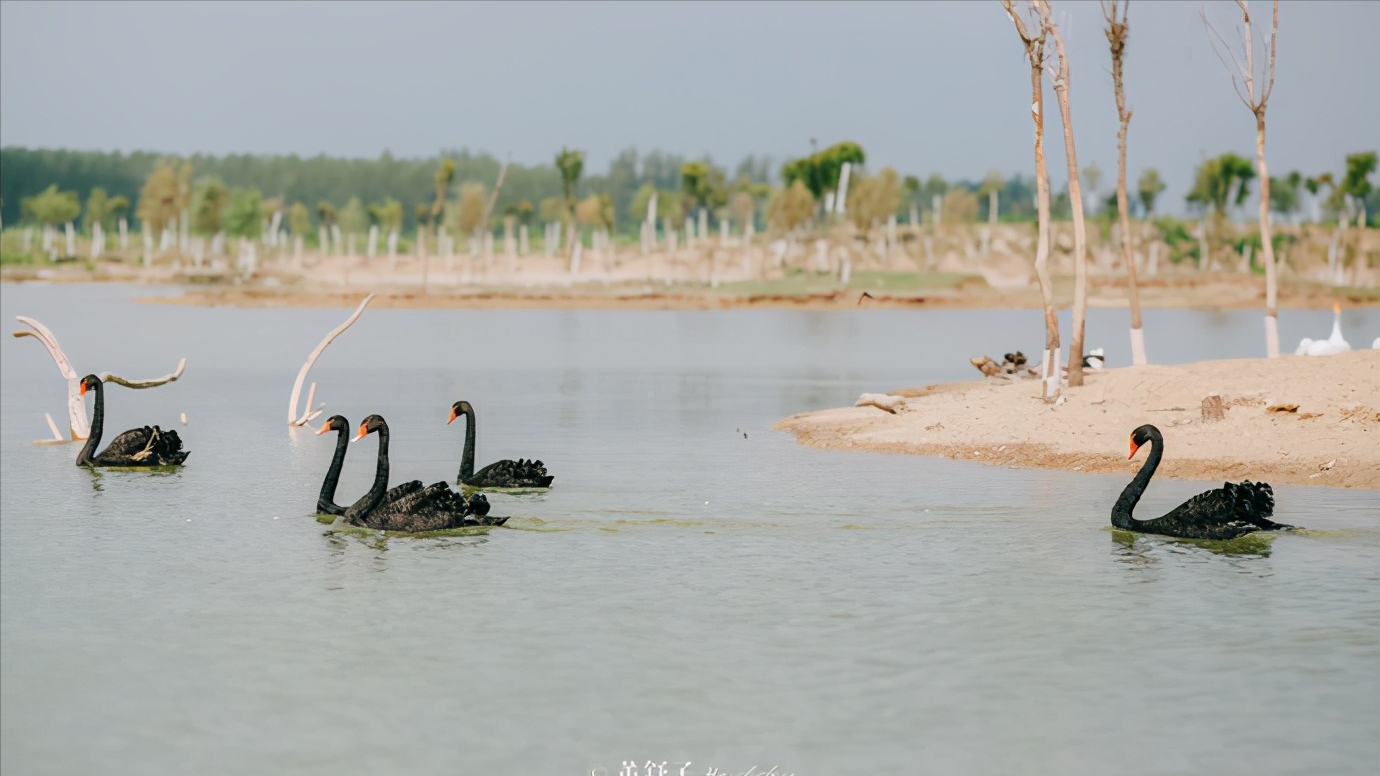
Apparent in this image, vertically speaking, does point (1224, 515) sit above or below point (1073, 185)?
below

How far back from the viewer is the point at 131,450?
22953 mm

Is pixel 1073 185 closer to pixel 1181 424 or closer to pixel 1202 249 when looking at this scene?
pixel 1181 424

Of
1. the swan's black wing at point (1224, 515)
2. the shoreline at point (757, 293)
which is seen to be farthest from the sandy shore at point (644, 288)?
the swan's black wing at point (1224, 515)

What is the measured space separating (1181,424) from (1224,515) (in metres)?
8.57

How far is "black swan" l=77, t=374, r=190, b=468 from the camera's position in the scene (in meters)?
22.9

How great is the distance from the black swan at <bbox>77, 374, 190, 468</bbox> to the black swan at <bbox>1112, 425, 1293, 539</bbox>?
13614 mm

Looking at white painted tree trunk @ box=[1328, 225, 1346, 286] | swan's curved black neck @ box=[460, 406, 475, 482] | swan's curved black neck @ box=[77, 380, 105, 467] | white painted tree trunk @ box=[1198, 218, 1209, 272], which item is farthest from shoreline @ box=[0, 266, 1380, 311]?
swan's curved black neck @ box=[460, 406, 475, 482]

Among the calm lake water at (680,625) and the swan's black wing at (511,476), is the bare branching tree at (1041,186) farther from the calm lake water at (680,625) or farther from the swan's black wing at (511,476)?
the swan's black wing at (511,476)

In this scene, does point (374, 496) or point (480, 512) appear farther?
point (374, 496)

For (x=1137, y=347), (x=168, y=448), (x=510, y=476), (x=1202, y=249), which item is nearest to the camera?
(x=510, y=476)

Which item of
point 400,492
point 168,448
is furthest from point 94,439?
point 400,492

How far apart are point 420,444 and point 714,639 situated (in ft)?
52.2

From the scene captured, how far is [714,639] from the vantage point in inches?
498

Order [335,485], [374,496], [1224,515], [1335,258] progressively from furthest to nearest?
[1335,258] < [335,485] < [374,496] < [1224,515]
